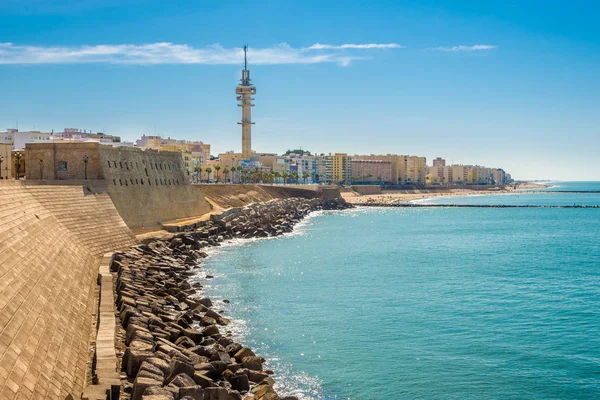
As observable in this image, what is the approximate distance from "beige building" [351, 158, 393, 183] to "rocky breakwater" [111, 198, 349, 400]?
485 ft

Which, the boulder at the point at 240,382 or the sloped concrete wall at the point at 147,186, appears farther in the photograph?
the sloped concrete wall at the point at 147,186

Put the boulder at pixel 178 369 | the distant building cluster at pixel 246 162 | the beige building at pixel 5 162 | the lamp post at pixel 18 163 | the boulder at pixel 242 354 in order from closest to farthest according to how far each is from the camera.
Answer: the boulder at pixel 178 369, the boulder at pixel 242 354, the lamp post at pixel 18 163, the beige building at pixel 5 162, the distant building cluster at pixel 246 162

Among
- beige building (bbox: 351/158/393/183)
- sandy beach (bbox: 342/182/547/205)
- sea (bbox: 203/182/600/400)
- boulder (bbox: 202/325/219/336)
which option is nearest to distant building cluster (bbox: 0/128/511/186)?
beige building (bbox: 351/158/393/183)

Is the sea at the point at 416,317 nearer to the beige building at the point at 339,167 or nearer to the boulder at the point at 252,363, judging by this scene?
the boulder at the point at 252,363

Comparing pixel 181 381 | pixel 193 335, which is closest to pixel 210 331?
pixel 193 335

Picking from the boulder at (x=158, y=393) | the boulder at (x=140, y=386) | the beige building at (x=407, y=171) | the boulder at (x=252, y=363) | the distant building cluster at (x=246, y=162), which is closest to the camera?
the boulder at (x=158, y=393)

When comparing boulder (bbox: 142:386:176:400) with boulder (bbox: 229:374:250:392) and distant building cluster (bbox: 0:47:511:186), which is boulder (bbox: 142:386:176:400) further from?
distant building cluster (bbox: 0:47:511:186)

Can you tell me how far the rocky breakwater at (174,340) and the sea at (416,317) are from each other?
106cm

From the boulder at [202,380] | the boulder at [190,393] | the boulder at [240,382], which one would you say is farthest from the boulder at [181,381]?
the boulder at [240,382]

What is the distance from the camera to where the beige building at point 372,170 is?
590 feet

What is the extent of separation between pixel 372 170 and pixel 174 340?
168 metres

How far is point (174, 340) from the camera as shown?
1680cm

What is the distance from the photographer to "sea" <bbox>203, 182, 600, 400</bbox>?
610 inches

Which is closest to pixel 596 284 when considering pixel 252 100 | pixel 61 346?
pixel 61 346
